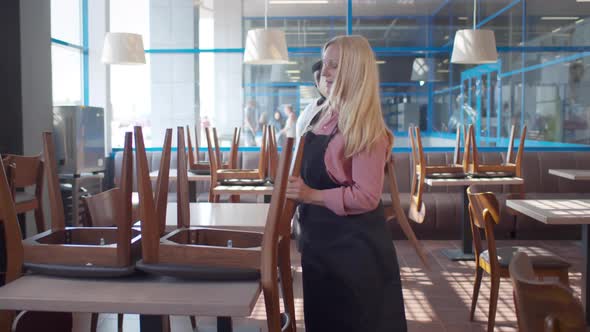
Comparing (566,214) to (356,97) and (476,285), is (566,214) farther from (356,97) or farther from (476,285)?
(356,97)

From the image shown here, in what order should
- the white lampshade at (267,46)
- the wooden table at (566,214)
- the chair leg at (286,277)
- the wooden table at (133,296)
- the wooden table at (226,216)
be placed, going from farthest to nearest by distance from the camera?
1. the white lampshade at (267,46)
2. the wooden table at (566,214)
3. the wooden table at (226,216)
4. the chair leg at (286,277)
5. the wooden table at (133,296)

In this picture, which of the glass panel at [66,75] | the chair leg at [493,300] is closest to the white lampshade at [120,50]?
the glass panel at [66,75]

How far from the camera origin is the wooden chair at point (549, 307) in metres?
1.09

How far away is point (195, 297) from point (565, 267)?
2516 mm

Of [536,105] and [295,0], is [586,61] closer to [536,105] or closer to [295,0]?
[536,105]

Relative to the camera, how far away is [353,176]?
81.1 inches

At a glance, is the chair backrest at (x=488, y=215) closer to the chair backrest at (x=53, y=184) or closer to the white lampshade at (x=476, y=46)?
the chair backrest at (x=53, y=184)

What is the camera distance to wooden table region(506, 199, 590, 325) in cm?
327

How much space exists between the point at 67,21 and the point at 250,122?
270 centimetres

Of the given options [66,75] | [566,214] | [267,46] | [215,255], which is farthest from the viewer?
[66,75]

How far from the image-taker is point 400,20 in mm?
8781

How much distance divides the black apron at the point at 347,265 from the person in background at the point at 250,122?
659 centimetres

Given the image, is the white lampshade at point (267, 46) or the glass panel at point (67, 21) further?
the glass panel at point (67, 21)

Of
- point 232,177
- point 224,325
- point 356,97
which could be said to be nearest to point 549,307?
point 356,97
